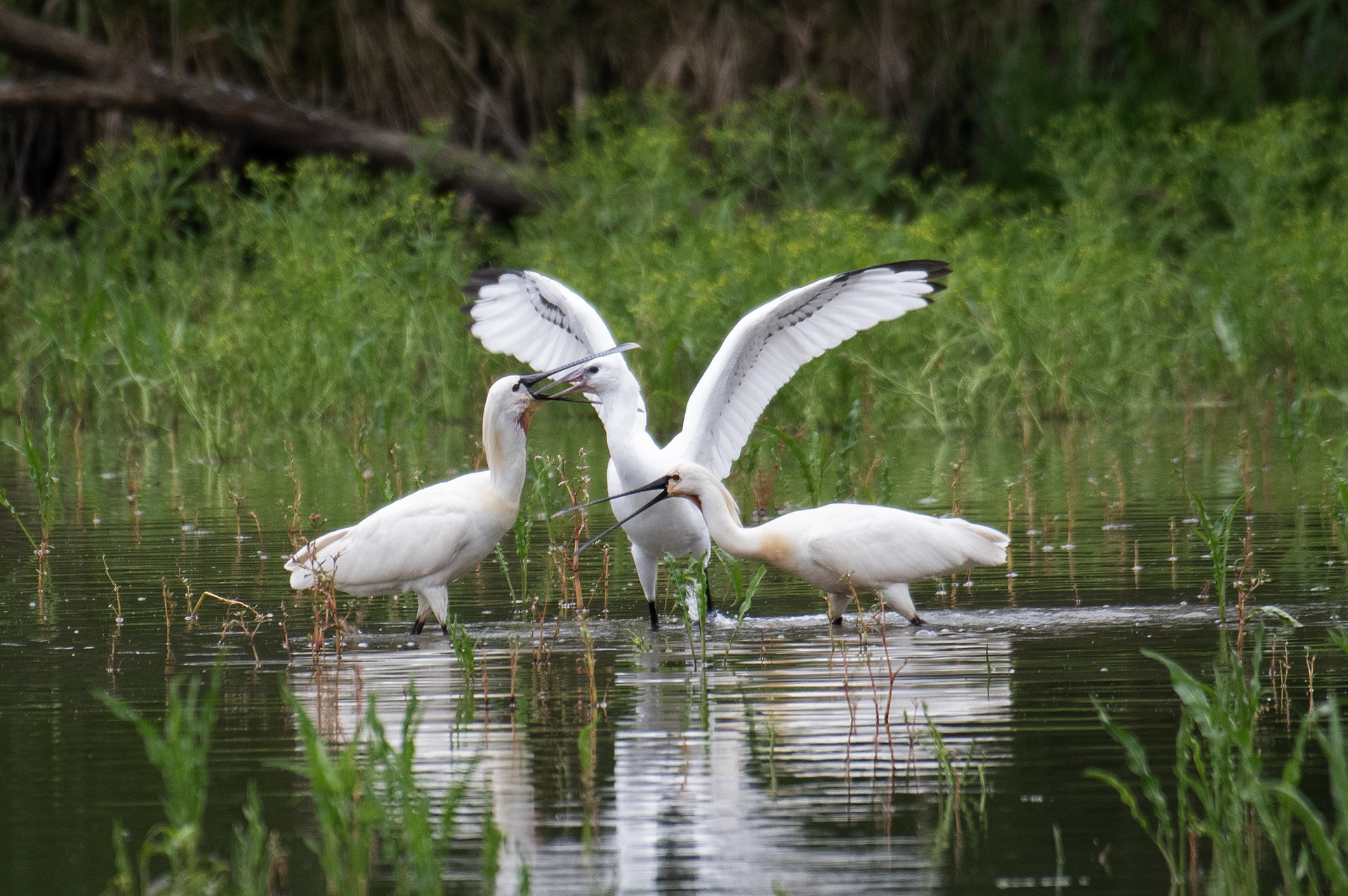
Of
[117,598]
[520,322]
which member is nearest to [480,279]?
[520,322]

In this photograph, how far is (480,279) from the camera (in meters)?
9.70

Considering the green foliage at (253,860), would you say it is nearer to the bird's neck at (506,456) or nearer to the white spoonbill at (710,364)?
the bird's neck at (506,456)

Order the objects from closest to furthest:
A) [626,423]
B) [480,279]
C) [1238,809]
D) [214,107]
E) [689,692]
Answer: [1238,809] < [689,692] < [626,423] < [480,279] < [214,107]

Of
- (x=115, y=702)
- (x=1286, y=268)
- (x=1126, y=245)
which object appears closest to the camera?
(x=115, y=702)

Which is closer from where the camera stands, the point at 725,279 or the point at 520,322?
the point at 520,322

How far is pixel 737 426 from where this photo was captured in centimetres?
916

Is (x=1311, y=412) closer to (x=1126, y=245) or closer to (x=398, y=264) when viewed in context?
(x=1126, y=245)

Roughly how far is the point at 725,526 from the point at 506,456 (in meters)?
0.89

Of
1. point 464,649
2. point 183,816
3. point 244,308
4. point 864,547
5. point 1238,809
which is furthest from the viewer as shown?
point 244,308

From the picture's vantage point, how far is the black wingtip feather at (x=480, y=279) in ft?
31.4

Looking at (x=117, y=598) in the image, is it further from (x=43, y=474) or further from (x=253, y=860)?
(x=253, y=860)

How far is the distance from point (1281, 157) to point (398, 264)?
7.36m

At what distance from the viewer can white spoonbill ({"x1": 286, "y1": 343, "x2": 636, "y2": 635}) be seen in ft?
24.4

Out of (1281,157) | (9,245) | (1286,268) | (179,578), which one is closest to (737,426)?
(179,578)
